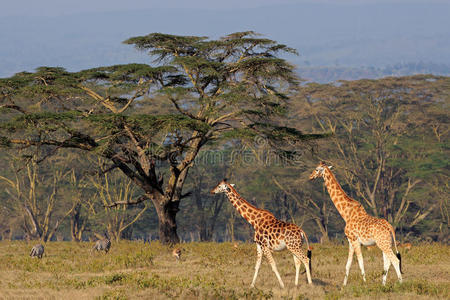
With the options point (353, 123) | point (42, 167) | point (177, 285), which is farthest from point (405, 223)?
point (177, 285)

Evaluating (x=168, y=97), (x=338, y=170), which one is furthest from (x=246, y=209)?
(x=338, y=170)

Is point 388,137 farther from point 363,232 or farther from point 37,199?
point 363,232

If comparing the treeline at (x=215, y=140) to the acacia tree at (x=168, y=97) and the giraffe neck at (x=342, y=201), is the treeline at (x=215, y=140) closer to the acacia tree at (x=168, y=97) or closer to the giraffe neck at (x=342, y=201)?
the acacia tree at (x=168, y=97)

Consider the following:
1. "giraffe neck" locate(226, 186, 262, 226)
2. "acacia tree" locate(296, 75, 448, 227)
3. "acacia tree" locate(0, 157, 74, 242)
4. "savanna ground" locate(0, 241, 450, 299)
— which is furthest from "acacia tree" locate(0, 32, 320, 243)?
"acacia tree" locate(0, 157, 74, 242)

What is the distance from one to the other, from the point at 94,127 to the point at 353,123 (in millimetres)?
27110

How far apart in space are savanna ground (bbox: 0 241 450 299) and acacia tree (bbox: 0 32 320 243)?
10.9 ft

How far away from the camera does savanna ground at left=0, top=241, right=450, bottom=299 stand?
13211 millimetres

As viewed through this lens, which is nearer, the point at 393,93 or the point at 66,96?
the point at 66,96

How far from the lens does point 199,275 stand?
1609cm

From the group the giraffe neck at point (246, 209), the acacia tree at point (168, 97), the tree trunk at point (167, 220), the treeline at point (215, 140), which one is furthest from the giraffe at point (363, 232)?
the tree trunk at point (167, 220)

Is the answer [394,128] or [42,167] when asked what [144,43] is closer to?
[394,128]

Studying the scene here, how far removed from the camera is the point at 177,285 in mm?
14320

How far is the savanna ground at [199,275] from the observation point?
1321 cm

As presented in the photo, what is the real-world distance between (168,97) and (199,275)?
8728mm
